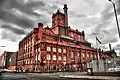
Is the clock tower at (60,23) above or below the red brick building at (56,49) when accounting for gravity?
above

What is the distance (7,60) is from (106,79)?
8452 cm

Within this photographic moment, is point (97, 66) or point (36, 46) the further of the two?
point (36, 46)

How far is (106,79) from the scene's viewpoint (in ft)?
60.2

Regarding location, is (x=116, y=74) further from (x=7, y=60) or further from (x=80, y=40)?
(x=7, y=60)

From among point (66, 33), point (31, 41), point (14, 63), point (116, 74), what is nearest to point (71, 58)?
point (66, 33)

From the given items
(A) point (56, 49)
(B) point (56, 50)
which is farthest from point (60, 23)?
(B) point (56, 50)

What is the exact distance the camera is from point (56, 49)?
56.5m

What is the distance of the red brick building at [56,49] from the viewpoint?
173ft

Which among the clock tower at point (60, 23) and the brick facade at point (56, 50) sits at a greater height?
the clock tower at point (60, 23)

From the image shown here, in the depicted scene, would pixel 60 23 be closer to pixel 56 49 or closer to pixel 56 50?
pixel 56 49

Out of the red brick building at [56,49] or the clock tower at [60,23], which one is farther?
the clock tower at [60,23]

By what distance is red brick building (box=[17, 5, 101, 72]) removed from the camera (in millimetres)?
52709

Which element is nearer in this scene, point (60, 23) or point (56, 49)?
point (56, 49)

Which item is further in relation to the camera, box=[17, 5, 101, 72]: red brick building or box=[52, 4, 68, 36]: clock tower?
box=[52, 4, 68, 36]: clock tower
